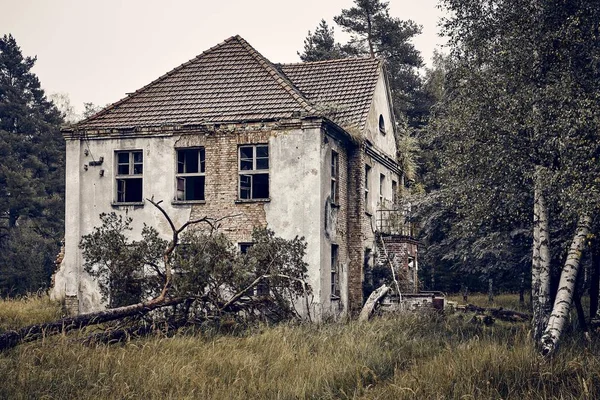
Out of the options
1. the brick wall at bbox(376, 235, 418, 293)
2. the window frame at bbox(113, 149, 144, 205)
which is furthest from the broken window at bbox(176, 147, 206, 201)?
the brick wall at bbox(376, 235, 418, 293)

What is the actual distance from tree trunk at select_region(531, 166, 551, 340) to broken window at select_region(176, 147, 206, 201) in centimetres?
959

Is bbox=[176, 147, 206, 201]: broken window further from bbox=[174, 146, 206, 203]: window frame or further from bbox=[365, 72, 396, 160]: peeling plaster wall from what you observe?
bbox=[365, 72, 396, 160]: peeling plaster wall

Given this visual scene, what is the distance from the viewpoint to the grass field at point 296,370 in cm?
1034

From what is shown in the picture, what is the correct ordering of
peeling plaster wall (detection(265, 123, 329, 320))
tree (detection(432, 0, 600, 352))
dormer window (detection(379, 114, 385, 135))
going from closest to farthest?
tree (detection(432, 0, 600, 352))
peeling plaster wall (detection(265, 123, 329, 320))
dormer window (detection(379, 114, 385, 135))

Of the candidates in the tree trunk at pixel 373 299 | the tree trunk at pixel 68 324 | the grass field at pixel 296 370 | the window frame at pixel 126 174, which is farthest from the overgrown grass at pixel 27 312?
the tree trunk at pixel 373 299

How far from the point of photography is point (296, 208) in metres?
20.5

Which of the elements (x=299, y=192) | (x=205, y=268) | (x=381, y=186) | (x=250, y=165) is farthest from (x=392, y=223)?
(x=205, y=268)

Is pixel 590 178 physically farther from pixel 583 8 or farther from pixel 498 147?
pixel 583 8

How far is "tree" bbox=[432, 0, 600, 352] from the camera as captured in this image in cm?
1448

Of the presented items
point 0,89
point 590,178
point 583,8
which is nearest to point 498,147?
point 590,178

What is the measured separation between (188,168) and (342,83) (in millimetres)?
6615

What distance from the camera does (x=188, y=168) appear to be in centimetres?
2183

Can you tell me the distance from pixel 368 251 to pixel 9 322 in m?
11.0

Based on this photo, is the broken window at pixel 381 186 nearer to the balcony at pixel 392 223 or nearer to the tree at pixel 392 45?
the balcony at pixel 392 223
